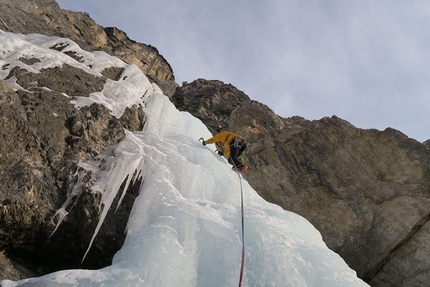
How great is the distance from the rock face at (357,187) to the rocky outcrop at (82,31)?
702 centimetres

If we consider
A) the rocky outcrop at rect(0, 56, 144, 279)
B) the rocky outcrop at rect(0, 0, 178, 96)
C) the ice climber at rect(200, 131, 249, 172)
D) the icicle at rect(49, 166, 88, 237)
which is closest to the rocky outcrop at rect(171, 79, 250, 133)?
the rocky outcrop at rect(0, 0, 178, 96)

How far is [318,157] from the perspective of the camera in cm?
1147

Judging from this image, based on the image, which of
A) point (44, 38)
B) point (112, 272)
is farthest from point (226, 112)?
point (112, 272)

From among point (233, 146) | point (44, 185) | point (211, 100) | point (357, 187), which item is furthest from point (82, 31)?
point (357, 187)

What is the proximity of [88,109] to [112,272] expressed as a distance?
11.7ft

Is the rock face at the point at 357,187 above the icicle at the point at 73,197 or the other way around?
above

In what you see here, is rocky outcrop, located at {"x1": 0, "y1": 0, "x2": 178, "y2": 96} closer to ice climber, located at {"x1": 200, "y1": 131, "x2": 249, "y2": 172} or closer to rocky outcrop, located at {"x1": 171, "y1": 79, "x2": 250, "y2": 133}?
rocky outcrop, located at {"x1": 171, "y1": 79, "x2": 250, "y2": 133}

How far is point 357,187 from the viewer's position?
1067 centimetres

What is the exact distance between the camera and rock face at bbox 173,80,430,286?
927 cm

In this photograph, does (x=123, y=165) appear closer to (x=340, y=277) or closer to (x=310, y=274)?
(x=310, y=274)

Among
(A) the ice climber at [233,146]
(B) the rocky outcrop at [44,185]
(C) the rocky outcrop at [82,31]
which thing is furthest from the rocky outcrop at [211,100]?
(B) the rocky outcrop at [44,185]

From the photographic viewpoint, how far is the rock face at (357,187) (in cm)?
927

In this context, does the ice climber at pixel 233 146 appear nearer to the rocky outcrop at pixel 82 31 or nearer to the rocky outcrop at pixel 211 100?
the rocky outcrop at pixel 82 31

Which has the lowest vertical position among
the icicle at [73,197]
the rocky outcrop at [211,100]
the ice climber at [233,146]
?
the icicle at [73,197]
